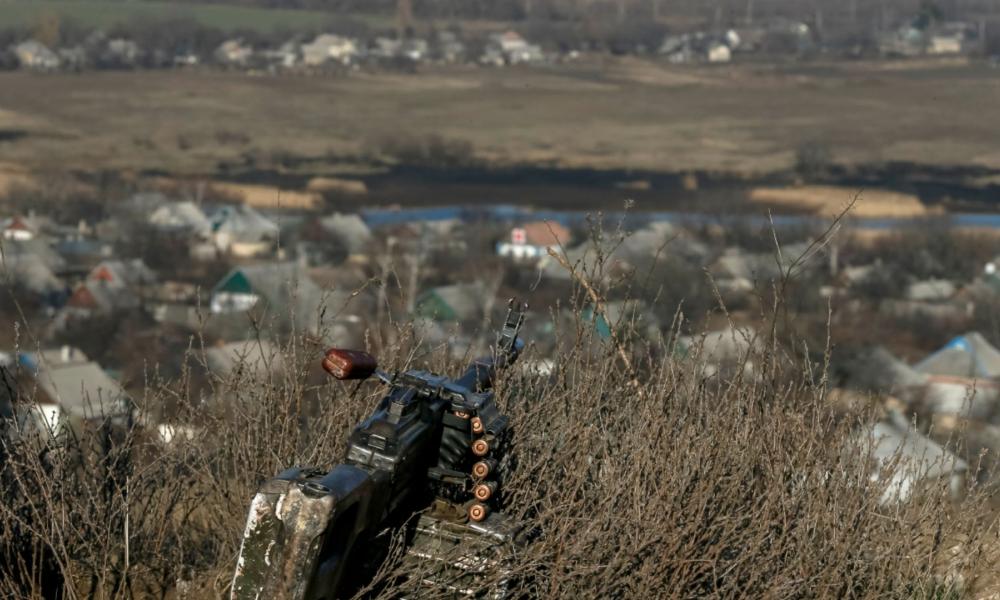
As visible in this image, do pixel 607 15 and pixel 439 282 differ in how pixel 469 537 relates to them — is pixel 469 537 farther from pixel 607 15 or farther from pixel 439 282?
pixel 607 15

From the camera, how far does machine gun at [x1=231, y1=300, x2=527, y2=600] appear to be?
161 inches

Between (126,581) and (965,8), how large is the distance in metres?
70.1

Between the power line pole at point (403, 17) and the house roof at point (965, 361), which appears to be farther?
the power line pole at point (403, 17)

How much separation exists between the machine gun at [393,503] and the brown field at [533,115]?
3857cm

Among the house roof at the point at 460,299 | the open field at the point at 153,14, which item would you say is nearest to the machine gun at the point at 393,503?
the house roof at the point at 460,299

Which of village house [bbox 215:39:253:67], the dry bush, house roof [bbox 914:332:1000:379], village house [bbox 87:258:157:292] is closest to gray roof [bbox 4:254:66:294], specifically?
village house [bbox 87:258:157:292]

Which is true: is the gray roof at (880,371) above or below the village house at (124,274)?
above

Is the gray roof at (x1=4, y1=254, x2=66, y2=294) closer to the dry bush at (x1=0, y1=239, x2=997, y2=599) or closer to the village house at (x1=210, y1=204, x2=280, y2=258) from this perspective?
the village house at (x1=210, y1=204, x2=280, y2=258)


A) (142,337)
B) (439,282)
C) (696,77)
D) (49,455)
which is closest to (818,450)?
(49,455)

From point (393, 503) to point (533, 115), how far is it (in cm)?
5747

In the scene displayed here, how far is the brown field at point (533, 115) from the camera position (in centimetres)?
4838

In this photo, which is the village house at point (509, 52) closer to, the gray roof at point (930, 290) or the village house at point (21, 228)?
the village house at point (21, 228)

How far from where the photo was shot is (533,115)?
202 feet

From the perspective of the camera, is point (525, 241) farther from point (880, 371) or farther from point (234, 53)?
point (234, 53)
